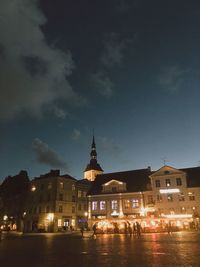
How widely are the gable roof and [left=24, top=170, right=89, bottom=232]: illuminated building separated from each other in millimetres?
6784

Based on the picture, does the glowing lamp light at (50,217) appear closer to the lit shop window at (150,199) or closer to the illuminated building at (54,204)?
the illuminated building at (54,204)

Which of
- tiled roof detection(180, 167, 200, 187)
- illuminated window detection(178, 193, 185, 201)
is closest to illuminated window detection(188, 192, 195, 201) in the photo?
illuminated window detection(178, 193, 185, 201)

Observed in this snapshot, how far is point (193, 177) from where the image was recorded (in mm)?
48594

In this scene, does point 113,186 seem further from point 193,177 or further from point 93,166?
point 93,166

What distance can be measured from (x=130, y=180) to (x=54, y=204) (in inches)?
699

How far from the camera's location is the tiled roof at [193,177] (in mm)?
46947

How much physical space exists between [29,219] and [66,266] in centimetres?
5393

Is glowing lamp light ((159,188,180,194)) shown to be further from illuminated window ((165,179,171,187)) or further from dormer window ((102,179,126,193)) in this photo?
dormer window ((102,179,126,193))

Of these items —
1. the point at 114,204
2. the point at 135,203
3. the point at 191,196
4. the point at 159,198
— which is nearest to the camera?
the point at 191,196

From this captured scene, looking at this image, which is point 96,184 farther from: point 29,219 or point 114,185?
point 29,219

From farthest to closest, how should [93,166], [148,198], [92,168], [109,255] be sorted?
1. [93,166]
2. [92,168]
3. [148,198]
4. [109,255]

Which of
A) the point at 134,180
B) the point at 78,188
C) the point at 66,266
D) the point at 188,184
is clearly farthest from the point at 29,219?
the point at 66,266

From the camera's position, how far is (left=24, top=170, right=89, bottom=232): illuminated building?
180 ft

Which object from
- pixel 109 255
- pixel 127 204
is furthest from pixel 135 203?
pixel 109 255
